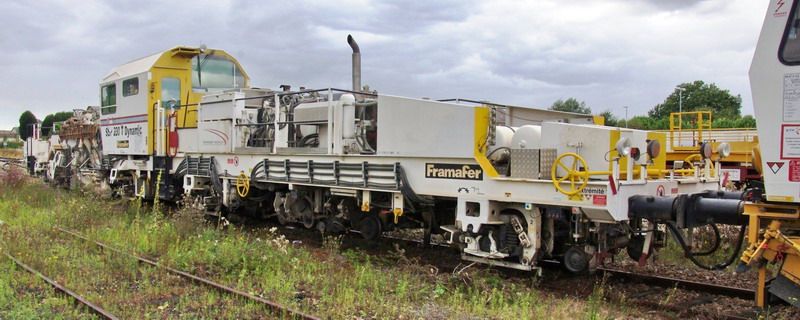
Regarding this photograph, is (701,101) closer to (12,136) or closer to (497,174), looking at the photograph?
(497,174)

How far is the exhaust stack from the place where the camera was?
10.3m

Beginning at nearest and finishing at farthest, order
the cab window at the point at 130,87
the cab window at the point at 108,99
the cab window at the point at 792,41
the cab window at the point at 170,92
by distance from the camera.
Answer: the cab window at the point at 792,41 → the cab window at the point at 170,92 → the cab window at the point at 130,87 → the cab window at the point at 108,99

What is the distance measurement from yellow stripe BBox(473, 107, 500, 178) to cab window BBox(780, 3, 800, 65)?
299 centimetres

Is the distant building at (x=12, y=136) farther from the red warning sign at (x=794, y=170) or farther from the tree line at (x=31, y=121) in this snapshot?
the red warning sign at (x=794, y=170)

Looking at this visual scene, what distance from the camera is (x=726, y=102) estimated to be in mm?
62719

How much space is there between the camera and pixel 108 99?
1493cm

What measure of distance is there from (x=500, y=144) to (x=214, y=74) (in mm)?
8579

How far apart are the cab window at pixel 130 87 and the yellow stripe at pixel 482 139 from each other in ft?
30.7

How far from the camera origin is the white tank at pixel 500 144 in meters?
7.59

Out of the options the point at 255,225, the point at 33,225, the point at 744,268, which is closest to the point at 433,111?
the point at 744,268

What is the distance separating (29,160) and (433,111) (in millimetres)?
21688

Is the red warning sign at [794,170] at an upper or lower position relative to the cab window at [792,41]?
lower

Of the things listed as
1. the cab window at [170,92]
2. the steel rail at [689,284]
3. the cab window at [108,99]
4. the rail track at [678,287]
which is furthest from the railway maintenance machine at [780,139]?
the cab window at [108,99]

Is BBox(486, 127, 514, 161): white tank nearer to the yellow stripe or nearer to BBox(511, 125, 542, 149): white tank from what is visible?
BBox(511, 125, 542, 149): white tank
